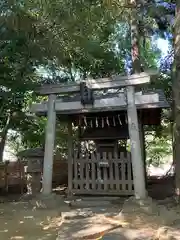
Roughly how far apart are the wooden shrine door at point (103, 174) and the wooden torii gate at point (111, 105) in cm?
101

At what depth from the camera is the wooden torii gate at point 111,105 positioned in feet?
24.9

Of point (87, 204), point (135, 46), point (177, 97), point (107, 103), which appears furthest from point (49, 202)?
point (135, 46)

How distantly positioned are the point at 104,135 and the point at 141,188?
2.82m

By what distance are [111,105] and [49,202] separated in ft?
9.06

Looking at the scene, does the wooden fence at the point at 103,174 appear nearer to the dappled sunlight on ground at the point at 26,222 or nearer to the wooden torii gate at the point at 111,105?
the wooden torii gate at the point at 111,105

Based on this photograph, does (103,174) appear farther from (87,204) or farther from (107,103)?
(107,103)

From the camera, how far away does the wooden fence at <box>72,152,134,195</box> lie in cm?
880

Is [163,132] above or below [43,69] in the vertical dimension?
below

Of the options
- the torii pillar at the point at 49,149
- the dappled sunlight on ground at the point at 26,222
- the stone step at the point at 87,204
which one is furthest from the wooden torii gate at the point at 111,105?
the dappled sunlight on ground at the point at 26,222

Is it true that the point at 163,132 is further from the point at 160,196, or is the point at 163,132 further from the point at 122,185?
the point at 122,185

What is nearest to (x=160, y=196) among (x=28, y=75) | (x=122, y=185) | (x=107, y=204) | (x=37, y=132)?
(x=122, y=185)

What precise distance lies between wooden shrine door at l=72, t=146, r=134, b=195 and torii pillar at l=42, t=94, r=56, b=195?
1.07 metres

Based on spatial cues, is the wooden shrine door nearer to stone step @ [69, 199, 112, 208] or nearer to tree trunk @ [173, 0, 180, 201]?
stone step @ [69, 199, 112, 208]

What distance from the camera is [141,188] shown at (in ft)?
24.5
